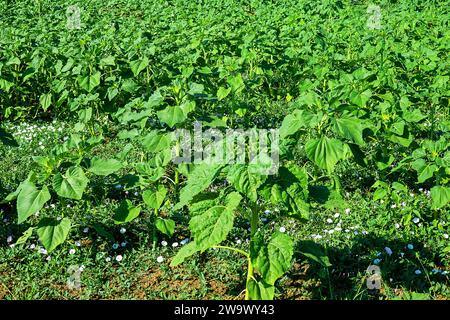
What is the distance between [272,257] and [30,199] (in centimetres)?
151

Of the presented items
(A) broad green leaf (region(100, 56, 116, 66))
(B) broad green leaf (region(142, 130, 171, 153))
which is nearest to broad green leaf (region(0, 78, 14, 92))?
(A) broad green leaf (region(100, 56, 116, 66))

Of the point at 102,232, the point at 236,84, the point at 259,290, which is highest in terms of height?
the point at 259,290

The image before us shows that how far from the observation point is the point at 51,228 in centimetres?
359

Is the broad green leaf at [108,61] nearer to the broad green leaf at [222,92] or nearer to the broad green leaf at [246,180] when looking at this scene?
the broad green leaf at [222,92]

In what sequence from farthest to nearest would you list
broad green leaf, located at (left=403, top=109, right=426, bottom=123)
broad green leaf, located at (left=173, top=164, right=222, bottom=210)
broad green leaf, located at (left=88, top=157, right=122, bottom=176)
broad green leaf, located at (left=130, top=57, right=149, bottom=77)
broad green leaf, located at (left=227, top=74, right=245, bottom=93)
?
broad green leaf, located at (left=227, top=74, right=245, bottom=93)
broad green leaf, located at (left=130, top=57, right=149, bottom=77)
broad green leaf, located at (left=403, top=109, right=426, bottom=123)
broad green leaf, located at (left=88, top=157, right=122, bottom=176)
broad green leaf, located at (left=173, top=164, right=222, bottom=210)

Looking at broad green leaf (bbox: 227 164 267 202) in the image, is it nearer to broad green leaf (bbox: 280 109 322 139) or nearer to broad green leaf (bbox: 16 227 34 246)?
broad green leaf (bbox: 280 109 322 139)

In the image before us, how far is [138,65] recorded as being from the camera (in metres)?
5.70

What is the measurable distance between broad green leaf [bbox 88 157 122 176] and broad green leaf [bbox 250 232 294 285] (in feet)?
3.99

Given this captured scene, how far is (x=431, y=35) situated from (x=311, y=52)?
208cm

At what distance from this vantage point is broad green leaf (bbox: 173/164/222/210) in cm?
282

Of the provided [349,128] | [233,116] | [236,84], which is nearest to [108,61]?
[236,84]

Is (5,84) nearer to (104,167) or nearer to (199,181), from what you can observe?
(104,167)

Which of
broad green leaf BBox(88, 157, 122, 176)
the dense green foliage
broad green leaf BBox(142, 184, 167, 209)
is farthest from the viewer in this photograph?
broad green leaf BBox(142, 184, 167, 209)

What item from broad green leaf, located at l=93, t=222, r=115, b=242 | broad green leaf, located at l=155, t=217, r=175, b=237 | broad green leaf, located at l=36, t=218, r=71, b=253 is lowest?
broad green leaf, located at l=93, t=222, r=115, b=242
